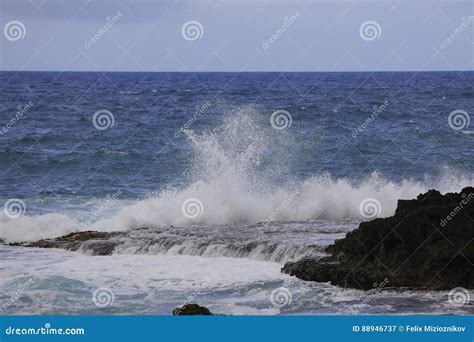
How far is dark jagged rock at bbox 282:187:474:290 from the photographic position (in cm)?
1602

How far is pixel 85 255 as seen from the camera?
68.5 ft

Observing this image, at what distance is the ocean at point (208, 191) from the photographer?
1637cm

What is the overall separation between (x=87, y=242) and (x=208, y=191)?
6798mm

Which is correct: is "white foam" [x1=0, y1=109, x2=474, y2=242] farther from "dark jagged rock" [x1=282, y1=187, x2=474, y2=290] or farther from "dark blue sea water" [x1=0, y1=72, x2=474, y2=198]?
"dark jagged rock" [x1=282, y1=187, x2=474, y2=290]

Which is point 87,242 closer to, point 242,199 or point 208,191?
point 242,199

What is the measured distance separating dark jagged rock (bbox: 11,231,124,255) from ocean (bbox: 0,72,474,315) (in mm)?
259

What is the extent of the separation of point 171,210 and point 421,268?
450 inches

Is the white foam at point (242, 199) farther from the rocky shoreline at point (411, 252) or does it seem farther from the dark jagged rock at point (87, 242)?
the rocky shoreline at point (411, 252)

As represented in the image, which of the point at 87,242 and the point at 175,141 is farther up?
the point at 175,141

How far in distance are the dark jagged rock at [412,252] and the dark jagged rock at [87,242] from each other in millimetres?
5501

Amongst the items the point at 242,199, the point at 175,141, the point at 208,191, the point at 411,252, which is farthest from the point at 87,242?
the point at 175,141

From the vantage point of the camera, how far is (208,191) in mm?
28016

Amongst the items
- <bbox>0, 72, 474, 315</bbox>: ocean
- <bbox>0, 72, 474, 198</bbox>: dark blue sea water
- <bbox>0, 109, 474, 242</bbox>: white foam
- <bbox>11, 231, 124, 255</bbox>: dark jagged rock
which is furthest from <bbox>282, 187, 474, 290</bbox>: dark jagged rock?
<bbox>0, 72, 474, 198</bbox>: dark blue sea water

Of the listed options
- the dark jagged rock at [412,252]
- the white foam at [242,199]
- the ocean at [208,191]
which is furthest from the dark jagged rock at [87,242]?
the dark jagged rock at [412,252]
